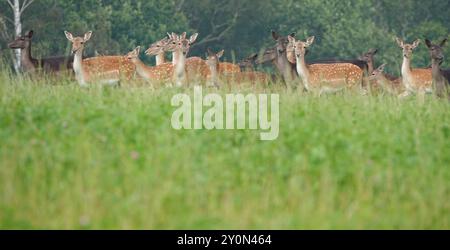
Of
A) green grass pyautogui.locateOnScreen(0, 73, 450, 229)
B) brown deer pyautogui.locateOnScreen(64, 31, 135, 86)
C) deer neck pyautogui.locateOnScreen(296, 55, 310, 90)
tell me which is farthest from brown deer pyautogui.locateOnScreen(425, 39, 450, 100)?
green grass pyautogui.locateOnScreen(0, 73, 450, 229)

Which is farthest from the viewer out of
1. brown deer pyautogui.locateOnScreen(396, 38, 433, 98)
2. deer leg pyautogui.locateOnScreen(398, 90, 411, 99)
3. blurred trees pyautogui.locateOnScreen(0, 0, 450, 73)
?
blurred trees pyautogui.locateOnScreen(0, 0, 450, 73)

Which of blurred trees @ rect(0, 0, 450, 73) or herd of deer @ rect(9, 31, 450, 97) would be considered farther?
blurred trees @ rect(0, 0, 450, 73)

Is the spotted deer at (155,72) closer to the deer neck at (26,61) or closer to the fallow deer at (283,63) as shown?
the deer neck at (26,61)

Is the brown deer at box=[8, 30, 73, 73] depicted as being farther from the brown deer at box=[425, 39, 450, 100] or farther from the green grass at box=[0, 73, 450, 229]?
the green grass at box=[0, 73, 450, 229]

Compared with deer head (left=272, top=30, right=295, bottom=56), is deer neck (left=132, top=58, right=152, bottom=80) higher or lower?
lower

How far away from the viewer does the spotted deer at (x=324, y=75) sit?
16.0 meters

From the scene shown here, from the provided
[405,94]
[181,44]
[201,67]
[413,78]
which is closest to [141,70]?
[181,44]

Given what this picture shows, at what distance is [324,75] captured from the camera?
53.0 ft

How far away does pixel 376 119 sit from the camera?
11.2 m

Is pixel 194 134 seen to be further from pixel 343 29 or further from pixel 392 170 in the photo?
pixel 343 29

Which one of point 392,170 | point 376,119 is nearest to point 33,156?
point 392,170

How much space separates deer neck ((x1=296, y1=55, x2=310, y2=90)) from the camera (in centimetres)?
1593

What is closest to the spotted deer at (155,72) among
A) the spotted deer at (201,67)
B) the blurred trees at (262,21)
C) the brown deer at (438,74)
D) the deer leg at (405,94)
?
the spotted deer at (201,67)

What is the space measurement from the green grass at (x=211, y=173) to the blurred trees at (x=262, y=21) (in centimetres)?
2030
